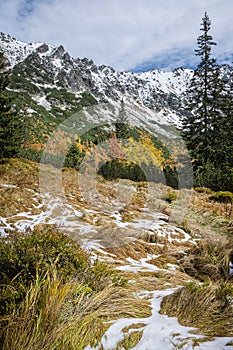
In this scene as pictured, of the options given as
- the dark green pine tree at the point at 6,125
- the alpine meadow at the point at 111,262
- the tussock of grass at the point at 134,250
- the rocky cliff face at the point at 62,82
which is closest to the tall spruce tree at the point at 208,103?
the alpine meadow at the point at 111,262

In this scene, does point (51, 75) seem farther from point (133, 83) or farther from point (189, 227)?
point (189, 227)

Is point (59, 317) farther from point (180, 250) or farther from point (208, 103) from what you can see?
point (208, 103)

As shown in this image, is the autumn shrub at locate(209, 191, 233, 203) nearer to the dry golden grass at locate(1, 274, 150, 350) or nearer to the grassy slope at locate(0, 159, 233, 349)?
the grassy slope at locate(0, 159, 233, 349)

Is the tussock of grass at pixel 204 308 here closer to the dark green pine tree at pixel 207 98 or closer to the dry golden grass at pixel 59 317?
the dry golden grass at pixel 59 317

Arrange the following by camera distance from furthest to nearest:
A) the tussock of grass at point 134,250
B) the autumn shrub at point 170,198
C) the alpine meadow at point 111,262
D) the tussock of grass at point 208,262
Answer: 1. the autumn shrub at point 170,198
2. the tussock of grass at point 134,250
3. the tussock of grass at point 208,262
4. the alpine meadow at point 111,262

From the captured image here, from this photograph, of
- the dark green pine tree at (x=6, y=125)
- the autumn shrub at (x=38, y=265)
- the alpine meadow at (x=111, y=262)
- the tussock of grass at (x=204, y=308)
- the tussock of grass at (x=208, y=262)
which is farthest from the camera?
the dark green pine tree at (x=6, y=125)

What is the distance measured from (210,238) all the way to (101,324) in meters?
4.68

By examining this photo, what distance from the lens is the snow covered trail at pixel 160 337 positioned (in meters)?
1.75

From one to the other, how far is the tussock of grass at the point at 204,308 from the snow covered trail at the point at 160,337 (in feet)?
0.29

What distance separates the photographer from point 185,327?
1991 millimetres

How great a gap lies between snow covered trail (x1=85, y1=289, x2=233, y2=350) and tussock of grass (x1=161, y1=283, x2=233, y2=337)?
9 centimetres

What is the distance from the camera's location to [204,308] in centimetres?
222

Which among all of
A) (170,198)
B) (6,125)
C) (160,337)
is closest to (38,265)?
(160,337)

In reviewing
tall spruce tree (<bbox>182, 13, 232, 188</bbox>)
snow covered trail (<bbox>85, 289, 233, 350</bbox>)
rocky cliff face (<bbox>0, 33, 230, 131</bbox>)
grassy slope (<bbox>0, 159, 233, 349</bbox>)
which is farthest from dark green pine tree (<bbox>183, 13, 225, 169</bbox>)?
rocky cliff face (<bbox>0, 33, 230, 131</bbox>)
